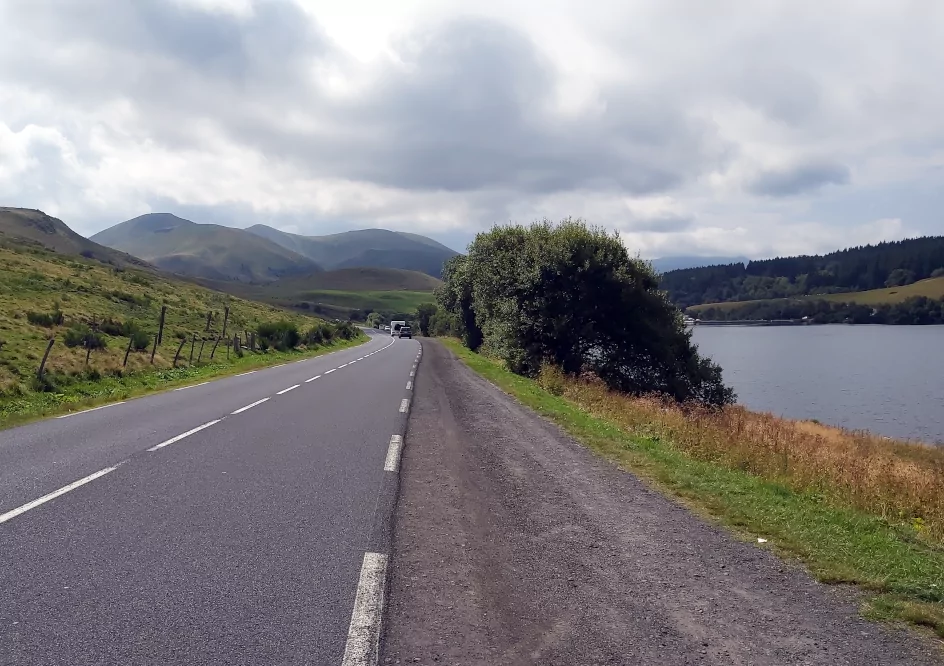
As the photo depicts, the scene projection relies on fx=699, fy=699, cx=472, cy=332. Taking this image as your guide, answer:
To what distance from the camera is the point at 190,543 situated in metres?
5.99

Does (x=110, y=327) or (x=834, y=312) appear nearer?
(x=110, y=327)

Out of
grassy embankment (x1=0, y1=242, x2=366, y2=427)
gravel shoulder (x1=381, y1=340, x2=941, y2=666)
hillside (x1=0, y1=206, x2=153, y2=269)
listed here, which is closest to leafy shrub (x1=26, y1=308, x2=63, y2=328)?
grassy embankment (x1=0, y1=242, x2=366, y2=427)

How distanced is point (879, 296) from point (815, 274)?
2639cm

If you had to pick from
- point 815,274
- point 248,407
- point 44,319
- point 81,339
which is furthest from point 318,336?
point 815,274

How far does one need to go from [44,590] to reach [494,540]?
350 centimetres

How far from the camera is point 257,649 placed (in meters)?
4.10

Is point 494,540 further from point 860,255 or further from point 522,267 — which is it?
point 860,255

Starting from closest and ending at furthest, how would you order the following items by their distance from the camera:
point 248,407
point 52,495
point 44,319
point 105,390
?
point 52,495, point 248,407, point 105,390, point 44,319

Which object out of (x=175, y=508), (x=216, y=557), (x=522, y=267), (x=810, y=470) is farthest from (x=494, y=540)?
(x=522, y=267)

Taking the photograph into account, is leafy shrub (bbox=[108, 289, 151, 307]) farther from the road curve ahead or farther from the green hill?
the road curve ahead

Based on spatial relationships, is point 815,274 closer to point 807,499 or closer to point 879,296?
point 879,296

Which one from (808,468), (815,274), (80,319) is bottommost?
(808,468)

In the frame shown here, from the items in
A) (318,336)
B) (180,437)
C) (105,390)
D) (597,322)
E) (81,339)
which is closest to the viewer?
(180,437)

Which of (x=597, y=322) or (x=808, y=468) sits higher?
(x=597, y=322)
